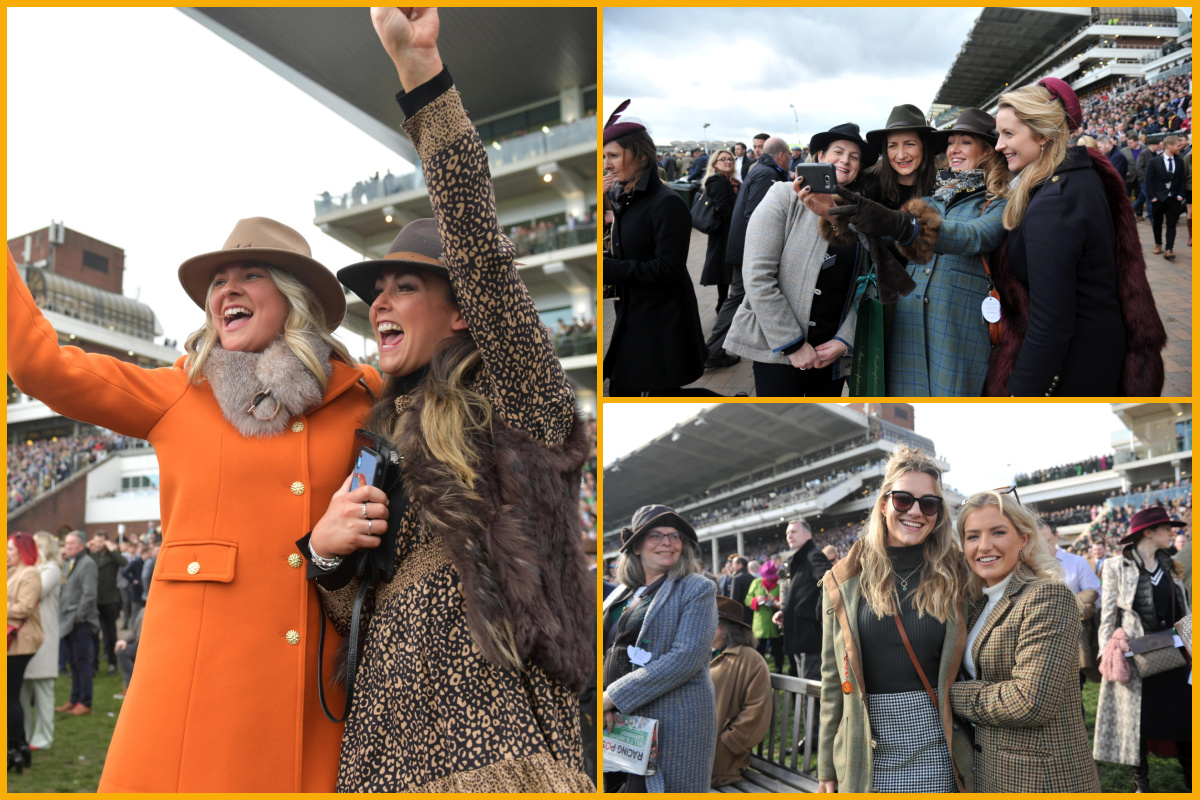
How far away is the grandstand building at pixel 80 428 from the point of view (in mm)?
29531

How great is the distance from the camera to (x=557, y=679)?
174 centimetres

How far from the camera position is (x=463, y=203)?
5.17 feet

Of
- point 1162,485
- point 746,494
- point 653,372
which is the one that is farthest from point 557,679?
point 1162,485

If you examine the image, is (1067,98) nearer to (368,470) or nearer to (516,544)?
(516,544)

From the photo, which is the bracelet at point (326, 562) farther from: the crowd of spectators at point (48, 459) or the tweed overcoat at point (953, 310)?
the crowd of spectators at point (48, 459)

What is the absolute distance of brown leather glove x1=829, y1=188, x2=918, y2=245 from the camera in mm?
2764

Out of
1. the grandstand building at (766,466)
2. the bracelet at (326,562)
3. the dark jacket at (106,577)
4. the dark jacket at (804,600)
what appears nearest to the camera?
the bracelet at (326,562)

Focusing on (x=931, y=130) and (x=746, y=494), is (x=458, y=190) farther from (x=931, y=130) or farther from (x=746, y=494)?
(x=746, y=494)

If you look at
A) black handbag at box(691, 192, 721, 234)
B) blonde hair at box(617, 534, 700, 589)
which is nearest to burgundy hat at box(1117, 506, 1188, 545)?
blonde hair at box(617, 534, 700, 589)

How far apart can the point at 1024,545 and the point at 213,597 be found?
8.86 feet

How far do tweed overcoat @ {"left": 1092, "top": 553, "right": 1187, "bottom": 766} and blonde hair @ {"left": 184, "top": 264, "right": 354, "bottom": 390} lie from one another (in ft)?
15.0

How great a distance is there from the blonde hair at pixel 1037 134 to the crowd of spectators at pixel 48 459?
32.8 meters

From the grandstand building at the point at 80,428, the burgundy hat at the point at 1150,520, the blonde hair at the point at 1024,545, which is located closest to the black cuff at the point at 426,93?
the blonde hair at the point at 1024,545

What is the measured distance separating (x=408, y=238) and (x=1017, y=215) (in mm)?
2190
